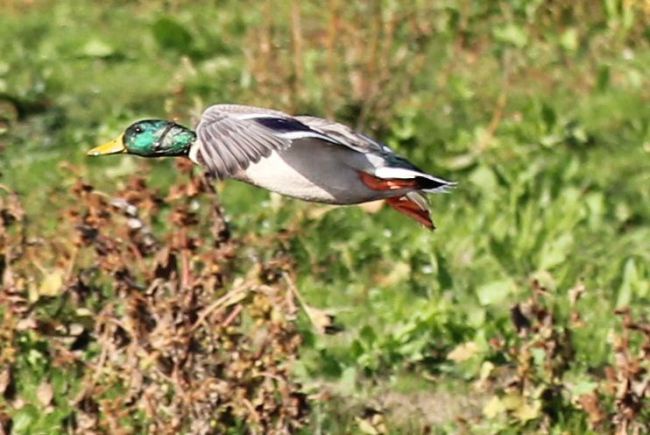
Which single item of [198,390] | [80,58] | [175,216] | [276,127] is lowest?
[80,58]

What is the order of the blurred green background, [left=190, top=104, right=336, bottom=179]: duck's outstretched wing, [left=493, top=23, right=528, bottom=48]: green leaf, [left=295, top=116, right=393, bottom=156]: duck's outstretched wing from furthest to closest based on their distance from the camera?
[left=493, top=23, right=528, bottom=48]: green leaf → the blurred green background → [left=295, top=116, right=393, bottom=156]: duck's outstretched wing → [left=190, top=104, right=336, bottom=179]: duck's outstretched wing

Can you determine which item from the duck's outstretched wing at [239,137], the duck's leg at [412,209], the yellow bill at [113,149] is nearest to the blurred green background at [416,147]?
the duck's leg at [412,209]

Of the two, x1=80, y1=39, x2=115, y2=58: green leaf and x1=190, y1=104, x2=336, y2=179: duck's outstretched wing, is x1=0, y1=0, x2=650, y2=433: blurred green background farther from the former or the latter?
x1=190, y1=104, x2=336, y2=179: duck's outstretched wing

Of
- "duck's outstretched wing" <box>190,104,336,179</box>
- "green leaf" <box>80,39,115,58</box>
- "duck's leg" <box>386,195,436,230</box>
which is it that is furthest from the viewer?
"green leaf" <box>80,39,115,58</box>

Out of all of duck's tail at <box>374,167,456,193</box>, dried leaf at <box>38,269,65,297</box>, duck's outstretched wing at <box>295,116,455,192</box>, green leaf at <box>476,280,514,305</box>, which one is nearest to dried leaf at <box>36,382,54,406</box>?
dried leaf at <box>38,269,65,297</box>

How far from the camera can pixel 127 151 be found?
476cm

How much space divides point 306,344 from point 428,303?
1.66 ft

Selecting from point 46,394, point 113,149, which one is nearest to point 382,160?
point 113,149

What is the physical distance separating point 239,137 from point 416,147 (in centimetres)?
355

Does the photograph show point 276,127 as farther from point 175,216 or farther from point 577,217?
point 577,217

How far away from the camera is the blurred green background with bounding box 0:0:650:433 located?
576cm

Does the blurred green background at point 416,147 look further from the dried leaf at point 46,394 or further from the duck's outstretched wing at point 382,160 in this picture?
the duck's outstretched wing at point 382,160

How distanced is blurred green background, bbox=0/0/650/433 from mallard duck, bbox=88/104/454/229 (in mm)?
789

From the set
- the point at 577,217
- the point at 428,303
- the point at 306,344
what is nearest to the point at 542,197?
the point at 577,217
